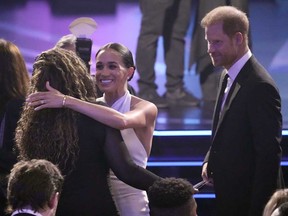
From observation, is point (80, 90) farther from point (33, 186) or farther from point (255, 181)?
point (255, 181)

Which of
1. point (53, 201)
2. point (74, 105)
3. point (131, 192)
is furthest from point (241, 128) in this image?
point (53, 201)

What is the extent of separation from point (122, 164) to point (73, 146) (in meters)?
0.17

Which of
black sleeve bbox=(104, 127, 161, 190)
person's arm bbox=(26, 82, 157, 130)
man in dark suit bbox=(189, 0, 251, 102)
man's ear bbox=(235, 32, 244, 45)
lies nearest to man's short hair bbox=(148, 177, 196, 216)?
black sleeve bbox=(104, 127, 161, 190)

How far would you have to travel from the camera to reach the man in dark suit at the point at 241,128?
2648 mm

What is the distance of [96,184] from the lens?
7.80 ft

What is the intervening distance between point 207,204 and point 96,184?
84.0 inches

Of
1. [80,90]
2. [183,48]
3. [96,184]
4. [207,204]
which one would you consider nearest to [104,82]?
A: [80,90]

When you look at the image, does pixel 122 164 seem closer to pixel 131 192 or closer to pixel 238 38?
→ pixel 131 192

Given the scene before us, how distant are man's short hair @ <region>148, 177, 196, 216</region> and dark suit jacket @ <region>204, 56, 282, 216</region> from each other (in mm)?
599

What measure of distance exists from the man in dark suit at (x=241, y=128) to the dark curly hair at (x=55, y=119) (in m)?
0.60

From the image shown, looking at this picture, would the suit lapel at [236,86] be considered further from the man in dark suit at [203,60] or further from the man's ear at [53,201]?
the man in dark suit at [203,60]

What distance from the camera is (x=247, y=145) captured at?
272 cm

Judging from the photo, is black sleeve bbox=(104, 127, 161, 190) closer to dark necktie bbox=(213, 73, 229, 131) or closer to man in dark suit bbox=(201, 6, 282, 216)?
man in dark suit bbox=(201, 6, 282, 216)

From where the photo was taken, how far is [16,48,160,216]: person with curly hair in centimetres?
236
